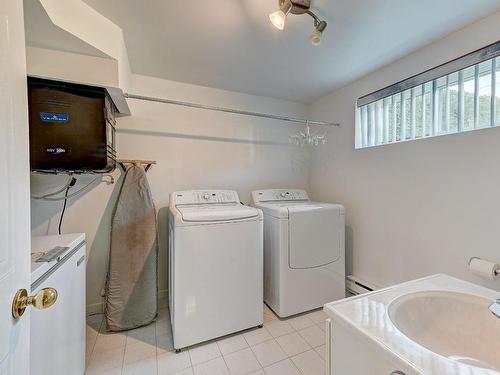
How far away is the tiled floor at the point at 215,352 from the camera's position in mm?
1438

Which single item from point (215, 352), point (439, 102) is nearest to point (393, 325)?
point (215, 352)

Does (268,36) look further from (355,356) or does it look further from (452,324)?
(452,324)

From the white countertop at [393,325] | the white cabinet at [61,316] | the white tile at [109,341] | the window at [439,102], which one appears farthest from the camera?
the white tile at [109,341]

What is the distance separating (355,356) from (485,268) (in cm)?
107

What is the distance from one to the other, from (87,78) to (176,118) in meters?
0.90

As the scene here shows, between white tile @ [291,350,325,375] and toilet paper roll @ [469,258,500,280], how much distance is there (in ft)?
3.61

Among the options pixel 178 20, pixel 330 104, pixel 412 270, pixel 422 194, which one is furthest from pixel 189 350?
pixel 330 104

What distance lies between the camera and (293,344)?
1.66m

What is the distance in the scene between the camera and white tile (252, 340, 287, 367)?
151 centimetres

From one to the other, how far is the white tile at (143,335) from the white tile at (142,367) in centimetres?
19

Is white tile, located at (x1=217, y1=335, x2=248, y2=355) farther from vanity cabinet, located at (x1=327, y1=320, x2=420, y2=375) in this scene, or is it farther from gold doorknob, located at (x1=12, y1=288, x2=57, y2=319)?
gold doorknob, located at (x1=12, y1=288, x2=57, y2=319)

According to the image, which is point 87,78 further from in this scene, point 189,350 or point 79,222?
point 189,350

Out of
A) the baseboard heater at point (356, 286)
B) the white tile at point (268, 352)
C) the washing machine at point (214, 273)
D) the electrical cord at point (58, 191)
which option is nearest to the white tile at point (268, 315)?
the washing machine at point (214, 273)

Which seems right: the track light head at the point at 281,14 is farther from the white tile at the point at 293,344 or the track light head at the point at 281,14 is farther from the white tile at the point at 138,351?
the white tile at the point at 138,351
